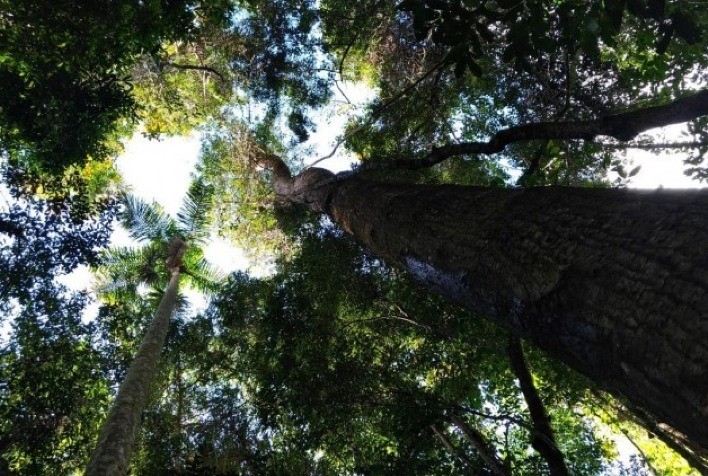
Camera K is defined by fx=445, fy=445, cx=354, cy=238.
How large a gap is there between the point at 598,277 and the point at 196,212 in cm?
1303

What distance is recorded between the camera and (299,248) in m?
10.8

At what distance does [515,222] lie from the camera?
7.61 ft

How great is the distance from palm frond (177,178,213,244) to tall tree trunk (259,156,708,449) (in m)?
11.2

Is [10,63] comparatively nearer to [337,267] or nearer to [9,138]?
[9,138]

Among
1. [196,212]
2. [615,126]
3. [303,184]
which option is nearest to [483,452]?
[615,126]

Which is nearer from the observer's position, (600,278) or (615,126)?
(600,278)

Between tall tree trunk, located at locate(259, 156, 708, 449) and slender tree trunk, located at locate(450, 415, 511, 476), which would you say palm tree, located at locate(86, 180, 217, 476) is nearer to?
slender tree trunk, located at locate(450, 415, 511, 476)

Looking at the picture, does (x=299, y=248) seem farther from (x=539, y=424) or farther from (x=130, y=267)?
(x=539, y=424)

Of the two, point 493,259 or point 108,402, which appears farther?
point 108,402

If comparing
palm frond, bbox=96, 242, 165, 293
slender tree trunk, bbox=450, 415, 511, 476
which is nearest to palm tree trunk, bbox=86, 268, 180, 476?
slender tree trunk, bbox=450, 415, 511, 476

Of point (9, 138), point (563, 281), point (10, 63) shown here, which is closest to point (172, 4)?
point (10, 63)

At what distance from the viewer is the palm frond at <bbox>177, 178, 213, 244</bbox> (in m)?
13.1

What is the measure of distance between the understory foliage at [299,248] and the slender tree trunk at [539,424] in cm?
15

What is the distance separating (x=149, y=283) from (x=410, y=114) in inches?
367
